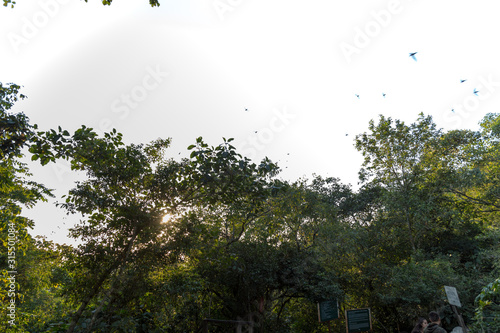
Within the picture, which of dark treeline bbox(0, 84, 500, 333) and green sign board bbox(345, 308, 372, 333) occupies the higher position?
dark treeline bbox(0, 84, 500, 333)

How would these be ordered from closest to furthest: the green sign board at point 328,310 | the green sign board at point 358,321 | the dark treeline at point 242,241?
1. the dark treeline at point 242,241
2. the green sign board at point 358,321
3. the green sign board at point 328,310

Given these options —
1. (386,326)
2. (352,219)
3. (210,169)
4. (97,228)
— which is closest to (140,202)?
(97,228)

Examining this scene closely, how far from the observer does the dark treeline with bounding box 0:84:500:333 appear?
17.0 ft

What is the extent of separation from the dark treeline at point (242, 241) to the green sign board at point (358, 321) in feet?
2.56

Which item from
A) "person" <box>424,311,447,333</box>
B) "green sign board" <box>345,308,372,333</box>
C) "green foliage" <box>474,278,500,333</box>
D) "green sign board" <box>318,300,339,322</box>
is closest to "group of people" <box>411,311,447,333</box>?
"person" <box>424,311,447,333</box>

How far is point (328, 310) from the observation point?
10742mm

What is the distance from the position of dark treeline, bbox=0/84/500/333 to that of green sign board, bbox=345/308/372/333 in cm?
78

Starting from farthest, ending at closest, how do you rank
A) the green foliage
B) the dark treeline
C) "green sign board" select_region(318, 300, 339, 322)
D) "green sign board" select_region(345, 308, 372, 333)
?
"green sign board" select_region(318, 300, 339, 322) < "green sign board" select_region(345, 308, 372, 333) < the dark treeline < the green foliage

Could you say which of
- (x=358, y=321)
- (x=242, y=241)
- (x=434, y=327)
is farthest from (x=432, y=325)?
(x=242, y=241)

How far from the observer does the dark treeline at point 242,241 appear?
17.0ft

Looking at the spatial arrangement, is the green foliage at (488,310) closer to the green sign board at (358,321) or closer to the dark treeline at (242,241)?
the dark treeline at (242,241)

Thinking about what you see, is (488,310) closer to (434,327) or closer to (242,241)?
(434,327)

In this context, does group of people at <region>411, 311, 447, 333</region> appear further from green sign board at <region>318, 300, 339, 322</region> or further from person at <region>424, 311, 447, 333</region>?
green sign board at <region>318, 300, 339, 322</region>

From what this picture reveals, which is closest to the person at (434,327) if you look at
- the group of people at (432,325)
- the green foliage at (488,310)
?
the group of people at (432,325)
